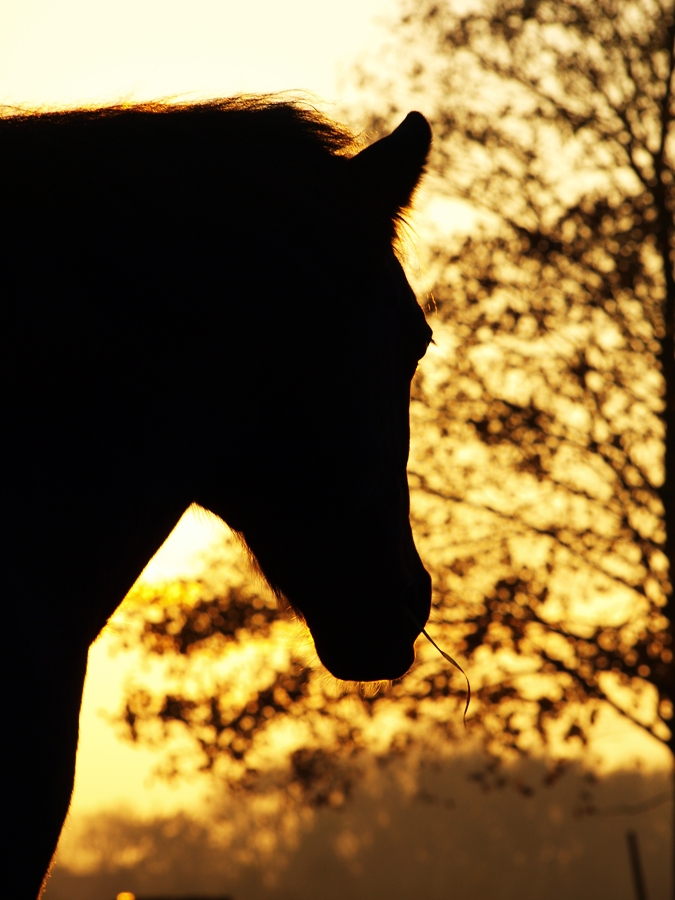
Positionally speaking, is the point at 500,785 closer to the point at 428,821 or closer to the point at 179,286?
the point at 179,286

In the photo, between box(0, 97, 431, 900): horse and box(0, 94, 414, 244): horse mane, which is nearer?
box(0, 97, 431, 900): horse

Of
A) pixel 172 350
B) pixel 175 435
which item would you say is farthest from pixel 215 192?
pixel 175 435

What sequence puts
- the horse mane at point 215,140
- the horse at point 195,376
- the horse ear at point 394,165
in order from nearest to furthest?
the horse at point 195,376, the horse mane at point 215,140, the horse ear at point 394,165

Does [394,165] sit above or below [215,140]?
below

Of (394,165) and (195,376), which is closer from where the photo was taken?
(195,376)

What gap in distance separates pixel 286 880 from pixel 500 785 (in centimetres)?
→ 6639

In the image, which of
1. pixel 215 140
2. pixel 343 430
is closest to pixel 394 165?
pixel 215 140

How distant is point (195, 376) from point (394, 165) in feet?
1.84

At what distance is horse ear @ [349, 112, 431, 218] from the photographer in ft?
5.93

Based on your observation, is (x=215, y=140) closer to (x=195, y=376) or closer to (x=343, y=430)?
(x=195, y=376)

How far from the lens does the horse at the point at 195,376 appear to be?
4.81ft

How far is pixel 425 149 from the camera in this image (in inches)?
73.7

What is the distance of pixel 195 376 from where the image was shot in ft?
5.37

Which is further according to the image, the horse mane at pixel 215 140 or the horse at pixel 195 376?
the horse mane at pixel 215 140
